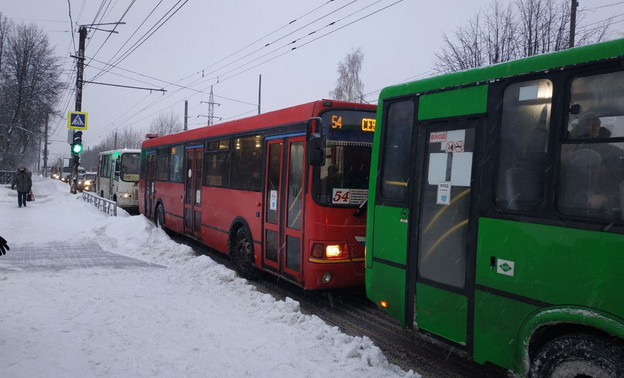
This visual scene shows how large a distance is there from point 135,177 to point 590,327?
21.2 meters

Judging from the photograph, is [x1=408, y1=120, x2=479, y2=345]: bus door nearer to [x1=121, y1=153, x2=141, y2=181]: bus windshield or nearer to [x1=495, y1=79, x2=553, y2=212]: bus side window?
[x1=495, y1=79, x2=553, y2=212]: bus side window

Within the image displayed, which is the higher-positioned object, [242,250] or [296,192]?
[296,192]

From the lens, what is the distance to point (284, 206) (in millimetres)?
7523

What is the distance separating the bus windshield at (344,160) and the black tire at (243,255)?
234 centimetres

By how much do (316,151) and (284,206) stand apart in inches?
55.9

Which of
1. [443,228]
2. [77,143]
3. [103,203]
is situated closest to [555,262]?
[443,228]

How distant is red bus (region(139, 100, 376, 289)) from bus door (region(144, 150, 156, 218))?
Answer: 5714mm

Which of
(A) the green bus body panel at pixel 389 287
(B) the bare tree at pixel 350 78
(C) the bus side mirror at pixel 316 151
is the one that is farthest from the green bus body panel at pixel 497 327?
(B) the bare tree at pixel 350 78

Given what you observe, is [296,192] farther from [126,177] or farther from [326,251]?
[126,177]

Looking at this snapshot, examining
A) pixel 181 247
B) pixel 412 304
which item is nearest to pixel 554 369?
pixel 412 304

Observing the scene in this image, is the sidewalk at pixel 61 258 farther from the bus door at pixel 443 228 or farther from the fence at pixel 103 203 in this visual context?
the bus door at pixel 443 228

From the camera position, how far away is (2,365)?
4.21 metres

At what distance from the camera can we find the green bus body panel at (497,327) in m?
3.85

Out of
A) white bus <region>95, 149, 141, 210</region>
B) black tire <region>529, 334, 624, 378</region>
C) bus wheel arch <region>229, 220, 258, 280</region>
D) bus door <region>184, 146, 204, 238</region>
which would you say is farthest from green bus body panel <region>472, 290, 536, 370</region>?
white bus <region>95, 149, 141, 210</region>
